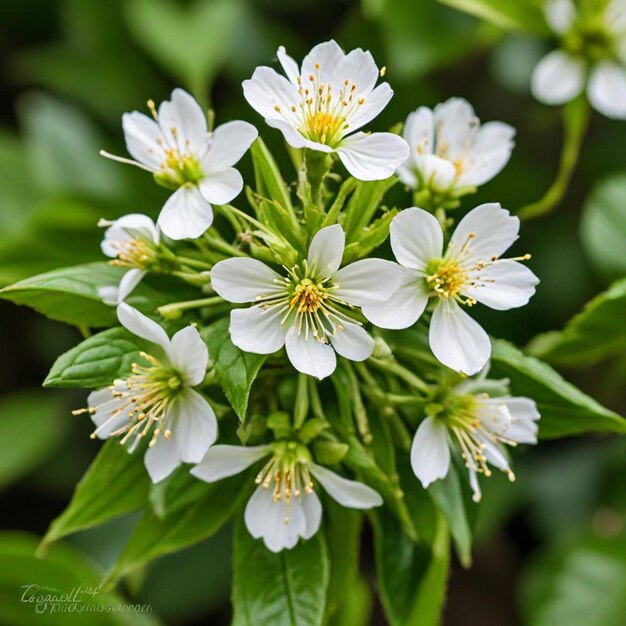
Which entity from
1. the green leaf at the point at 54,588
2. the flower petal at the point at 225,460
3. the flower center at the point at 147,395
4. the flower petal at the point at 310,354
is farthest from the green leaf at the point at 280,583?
the green leaf at the point at 54,588

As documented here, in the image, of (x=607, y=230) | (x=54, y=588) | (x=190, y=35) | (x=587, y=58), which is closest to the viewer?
(x=54, y=588)

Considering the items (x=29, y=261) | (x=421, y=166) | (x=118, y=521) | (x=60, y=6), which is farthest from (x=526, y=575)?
(x=60, y=6)

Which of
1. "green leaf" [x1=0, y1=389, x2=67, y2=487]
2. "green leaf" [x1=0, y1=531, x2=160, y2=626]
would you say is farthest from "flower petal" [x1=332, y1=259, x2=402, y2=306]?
"green leaf" [x1=0, y1=389, x2=67, y2=487]

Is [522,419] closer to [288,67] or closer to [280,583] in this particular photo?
[280,583]

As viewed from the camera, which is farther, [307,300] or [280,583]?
[280,583]

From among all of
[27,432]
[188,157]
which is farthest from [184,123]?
[27,432]

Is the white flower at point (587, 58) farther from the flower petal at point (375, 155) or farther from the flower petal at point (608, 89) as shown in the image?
the flower petal at point (375, 155)
